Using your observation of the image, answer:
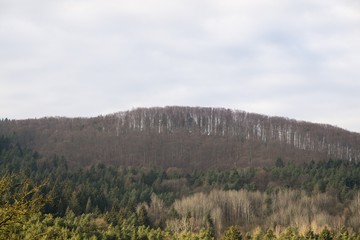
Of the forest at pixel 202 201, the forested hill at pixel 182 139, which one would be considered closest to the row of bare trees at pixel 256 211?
the forest at pixel 202 201

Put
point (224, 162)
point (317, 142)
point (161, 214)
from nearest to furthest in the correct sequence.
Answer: point (161, 214) → point (224, 162) → point (317, 142)

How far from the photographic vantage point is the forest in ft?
204

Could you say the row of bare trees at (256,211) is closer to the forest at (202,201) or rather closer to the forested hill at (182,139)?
the forest at (202,201)

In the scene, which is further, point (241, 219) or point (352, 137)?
point (352, 137)

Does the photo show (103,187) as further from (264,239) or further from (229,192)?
(264,239)

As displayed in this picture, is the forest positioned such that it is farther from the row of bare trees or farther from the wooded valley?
the wooded valley

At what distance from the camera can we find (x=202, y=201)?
8556 cm

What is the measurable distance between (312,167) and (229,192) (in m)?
27.5

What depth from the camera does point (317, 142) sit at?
171 meters

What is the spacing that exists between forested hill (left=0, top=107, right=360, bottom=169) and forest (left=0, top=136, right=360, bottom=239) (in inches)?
1153

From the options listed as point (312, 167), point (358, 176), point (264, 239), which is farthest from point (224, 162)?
point (264, 239)

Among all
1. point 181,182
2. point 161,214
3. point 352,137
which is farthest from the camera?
point 352,137

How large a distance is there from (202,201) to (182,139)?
252ft

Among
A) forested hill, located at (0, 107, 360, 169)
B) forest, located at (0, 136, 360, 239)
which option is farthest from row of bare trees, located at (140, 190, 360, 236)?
forested hill, located at (0, 107, 360, 169)
